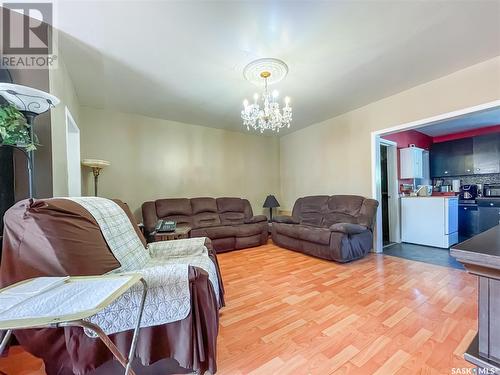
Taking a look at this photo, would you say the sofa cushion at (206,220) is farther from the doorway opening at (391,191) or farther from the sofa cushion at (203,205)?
the doorway opening at (391,191)

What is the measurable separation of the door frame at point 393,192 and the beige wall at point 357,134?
82cm

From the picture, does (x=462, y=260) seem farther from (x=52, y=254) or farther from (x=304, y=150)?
(x=304, y=150)

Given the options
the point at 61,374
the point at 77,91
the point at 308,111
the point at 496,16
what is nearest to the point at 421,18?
the point at 496,16

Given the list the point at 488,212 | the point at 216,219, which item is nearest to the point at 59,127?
the point at 216,219

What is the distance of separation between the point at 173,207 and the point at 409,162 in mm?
4625

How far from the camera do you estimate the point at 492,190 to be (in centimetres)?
439

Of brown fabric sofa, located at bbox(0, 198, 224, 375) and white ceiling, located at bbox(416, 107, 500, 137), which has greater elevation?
white ceiling, located at bbox(416, 107, 500, 137)

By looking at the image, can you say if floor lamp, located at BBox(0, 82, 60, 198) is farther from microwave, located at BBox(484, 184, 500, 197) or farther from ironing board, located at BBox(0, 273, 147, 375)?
microwave, located at BBox(484, 184, 500, 197)

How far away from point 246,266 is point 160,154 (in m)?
2.64

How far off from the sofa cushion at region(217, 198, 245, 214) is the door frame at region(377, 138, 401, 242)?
9.50 feet

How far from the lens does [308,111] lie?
3.85 metres

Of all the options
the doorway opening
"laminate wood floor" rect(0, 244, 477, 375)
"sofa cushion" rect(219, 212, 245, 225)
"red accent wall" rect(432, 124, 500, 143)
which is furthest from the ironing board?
"red accent wall" rect(432, 124, 500, 143)

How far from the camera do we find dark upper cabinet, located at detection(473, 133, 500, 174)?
14.0 ft

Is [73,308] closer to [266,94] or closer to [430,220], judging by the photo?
[266,94]
